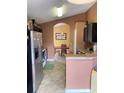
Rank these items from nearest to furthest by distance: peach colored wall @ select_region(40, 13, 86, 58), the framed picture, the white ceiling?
the white ceiling
peach colored wall @ select_region(40, 13, 86, 58)
the framed picture

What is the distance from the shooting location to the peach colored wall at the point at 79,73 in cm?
438

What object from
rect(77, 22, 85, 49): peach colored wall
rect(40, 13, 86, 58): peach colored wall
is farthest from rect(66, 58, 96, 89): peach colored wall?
rect(40, 13, 86, 58): peach colored wall

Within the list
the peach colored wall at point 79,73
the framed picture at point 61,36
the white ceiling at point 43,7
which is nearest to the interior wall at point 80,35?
the white ceiling at point 43,7

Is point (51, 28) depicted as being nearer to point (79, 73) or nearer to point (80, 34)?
point (80, 34)

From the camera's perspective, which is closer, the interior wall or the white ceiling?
the white ceiling

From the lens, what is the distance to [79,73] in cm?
439

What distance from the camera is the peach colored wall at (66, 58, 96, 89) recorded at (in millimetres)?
4375

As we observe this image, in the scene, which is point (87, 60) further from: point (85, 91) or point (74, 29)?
point (74, 29)

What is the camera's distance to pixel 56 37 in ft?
45.2

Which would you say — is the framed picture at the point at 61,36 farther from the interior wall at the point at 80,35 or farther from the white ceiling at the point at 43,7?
the white ceiling at the point at 43,7

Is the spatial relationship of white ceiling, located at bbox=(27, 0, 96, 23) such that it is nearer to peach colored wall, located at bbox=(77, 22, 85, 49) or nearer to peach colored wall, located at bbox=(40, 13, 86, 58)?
peach colored wall, located at bbox=(40, 13, 86, 58)
